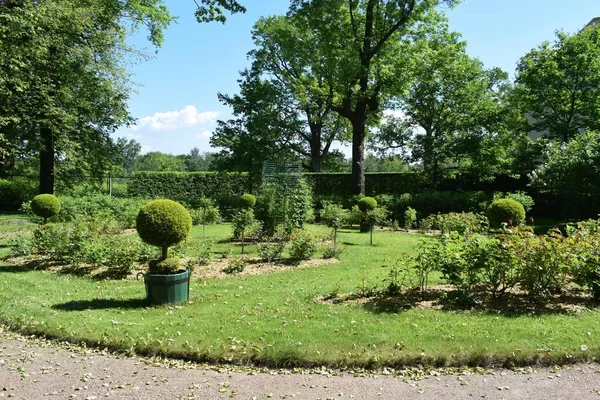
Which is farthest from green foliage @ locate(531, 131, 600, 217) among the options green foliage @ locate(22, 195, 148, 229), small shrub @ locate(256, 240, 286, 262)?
green foliage @ locate(22, 195, 148, 229)

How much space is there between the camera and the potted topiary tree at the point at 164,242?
6359mm

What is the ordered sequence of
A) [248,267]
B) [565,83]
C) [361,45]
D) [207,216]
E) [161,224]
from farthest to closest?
[565,83], [361,45], [207,216], [248,267], [161,224]

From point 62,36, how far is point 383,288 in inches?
686

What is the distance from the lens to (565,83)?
73.3 ft

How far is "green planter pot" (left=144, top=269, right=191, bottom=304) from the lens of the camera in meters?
6.32

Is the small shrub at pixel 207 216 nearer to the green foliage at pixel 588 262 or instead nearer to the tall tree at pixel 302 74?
the tall tree at pixel 302 74

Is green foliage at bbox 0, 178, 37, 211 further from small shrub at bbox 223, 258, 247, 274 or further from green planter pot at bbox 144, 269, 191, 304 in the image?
green planter pot at bbox 144, 269, 191, 304

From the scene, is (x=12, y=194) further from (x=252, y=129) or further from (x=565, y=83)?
(x=565, y=83)

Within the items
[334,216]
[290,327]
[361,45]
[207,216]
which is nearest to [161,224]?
[290,327]

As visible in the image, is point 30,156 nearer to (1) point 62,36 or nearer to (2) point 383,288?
(1) point 62,36

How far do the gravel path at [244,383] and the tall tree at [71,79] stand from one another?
13.6m

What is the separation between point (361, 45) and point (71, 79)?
43.1ft

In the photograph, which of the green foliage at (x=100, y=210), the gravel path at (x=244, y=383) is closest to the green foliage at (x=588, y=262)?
the gravel path at (x=244, y=383)

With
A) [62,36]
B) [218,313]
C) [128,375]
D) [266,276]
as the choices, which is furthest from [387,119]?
[128,375]
